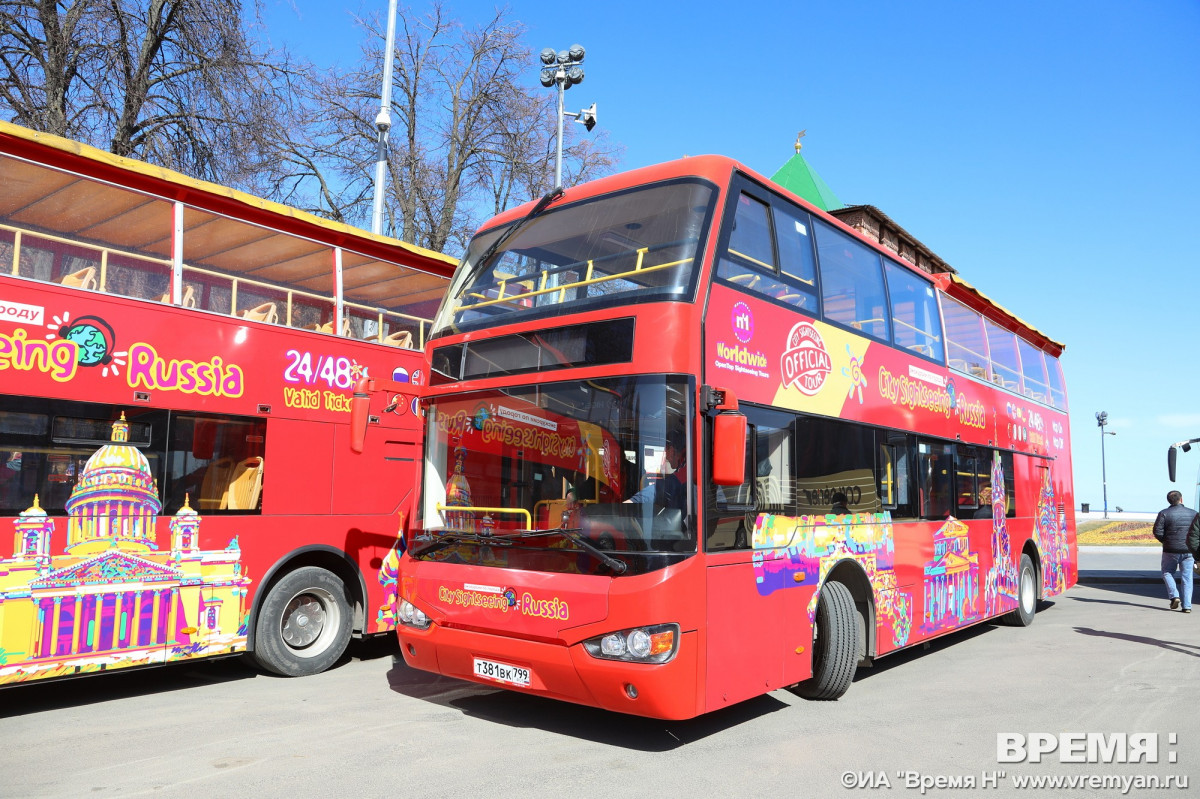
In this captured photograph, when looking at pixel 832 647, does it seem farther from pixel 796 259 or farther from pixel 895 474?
pixel 796 259

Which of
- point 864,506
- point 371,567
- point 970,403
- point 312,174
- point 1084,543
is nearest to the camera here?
point 864,506

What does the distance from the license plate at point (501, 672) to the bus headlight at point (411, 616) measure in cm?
63

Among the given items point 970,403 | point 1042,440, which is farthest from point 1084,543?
point 970,403

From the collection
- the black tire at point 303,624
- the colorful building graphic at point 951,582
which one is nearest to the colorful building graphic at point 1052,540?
the colorful building graphic at point 951,582

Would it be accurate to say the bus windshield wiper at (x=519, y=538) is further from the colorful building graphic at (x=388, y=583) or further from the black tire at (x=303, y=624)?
the colorful building graphic at (x=388, y=583)

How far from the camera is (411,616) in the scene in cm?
687

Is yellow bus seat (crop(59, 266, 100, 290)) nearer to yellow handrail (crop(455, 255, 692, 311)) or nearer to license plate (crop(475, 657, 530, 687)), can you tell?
yellow handrail (crop(455, 255, 692, 311))

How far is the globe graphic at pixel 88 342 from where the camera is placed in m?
7.12

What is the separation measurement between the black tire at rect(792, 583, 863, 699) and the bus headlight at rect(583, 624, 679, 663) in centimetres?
219

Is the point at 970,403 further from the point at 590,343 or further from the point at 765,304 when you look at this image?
the point at 590,343

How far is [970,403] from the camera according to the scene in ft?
35.7

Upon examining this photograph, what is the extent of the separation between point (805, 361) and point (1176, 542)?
10633mm

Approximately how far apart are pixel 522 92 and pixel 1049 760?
2303 centimetres

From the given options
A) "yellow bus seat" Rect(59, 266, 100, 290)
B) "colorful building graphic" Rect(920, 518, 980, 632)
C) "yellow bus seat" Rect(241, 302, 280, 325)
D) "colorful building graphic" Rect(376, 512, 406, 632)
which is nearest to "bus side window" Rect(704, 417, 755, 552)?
"colorful building graphic" Rect(920, 518, 980, 632)
